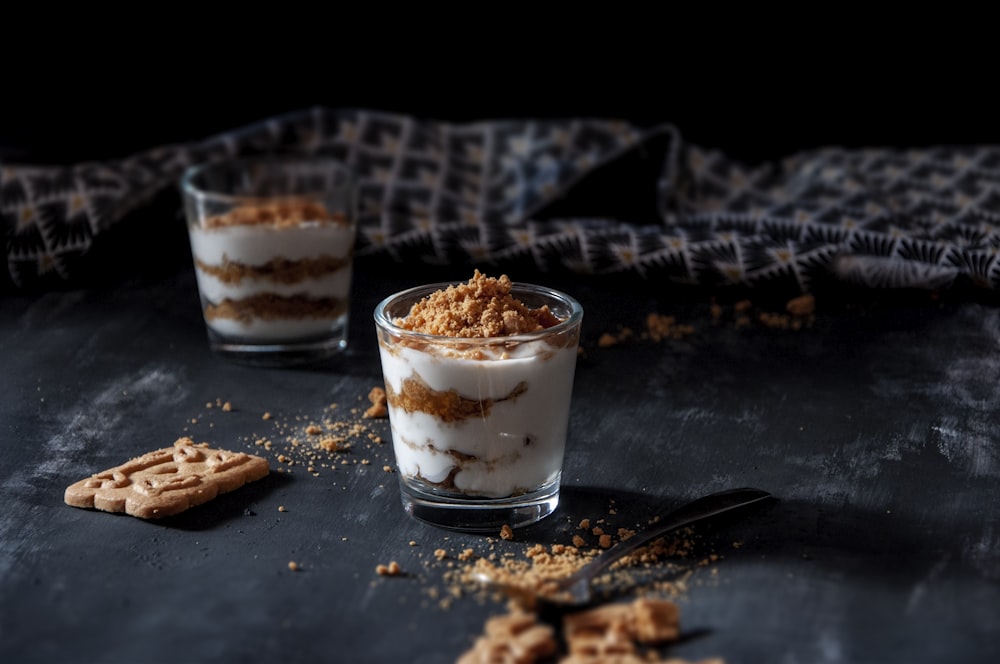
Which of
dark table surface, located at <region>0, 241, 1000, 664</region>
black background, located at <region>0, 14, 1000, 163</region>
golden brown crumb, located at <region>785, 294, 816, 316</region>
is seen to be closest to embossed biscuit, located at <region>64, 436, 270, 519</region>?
dark table surface, located at <region>0, 241, 1000, 664</region>

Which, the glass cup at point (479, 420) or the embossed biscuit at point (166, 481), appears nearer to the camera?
the glass cup at point (479, 420)

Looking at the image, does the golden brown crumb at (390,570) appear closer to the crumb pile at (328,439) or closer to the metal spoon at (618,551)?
the metal spoon at (618,551)

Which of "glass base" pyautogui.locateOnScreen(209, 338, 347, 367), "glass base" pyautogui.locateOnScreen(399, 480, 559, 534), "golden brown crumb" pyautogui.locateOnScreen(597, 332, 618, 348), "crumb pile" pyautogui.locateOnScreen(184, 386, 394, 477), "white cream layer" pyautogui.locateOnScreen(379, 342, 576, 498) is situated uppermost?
"white cream layer" pyautogui.locateOnScreen(379, 342, 576, 498)

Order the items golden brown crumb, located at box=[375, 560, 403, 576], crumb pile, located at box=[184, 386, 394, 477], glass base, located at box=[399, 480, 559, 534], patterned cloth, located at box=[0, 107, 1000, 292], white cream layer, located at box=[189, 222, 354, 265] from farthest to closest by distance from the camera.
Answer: patterned cloth, located at box=[0, 107, 1000, 292], white cream layer, located at box=[189, 222, 354, 265], crumb pile, located at box=[184, 386, 394, 477], glass base, located at box=[399, 480, 559, 534], golden brown crumb, located at box=[375, 560, 403, 576]

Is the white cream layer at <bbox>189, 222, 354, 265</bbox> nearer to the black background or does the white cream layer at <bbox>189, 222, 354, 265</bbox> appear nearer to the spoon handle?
the spoon handle

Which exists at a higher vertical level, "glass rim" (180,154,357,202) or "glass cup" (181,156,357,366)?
"glass rim" (180,154,357,202)

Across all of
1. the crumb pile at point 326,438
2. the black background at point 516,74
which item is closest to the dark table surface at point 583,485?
the crumb pile at point 326,438

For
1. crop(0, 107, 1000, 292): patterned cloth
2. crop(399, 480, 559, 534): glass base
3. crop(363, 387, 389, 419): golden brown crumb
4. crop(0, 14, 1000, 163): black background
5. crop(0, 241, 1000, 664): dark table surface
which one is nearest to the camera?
crop(0, 241, 1000, 664): dark table surface

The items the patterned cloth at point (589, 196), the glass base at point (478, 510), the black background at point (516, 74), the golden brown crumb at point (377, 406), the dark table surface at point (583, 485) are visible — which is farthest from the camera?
the black background at point (516, 74)
